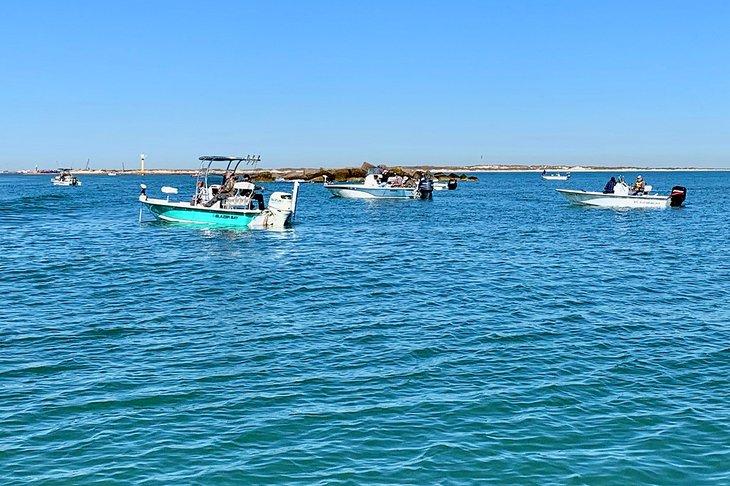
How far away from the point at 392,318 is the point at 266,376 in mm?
5523

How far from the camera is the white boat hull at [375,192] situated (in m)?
71.8

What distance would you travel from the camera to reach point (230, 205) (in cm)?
3916

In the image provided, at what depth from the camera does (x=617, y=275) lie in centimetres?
2509

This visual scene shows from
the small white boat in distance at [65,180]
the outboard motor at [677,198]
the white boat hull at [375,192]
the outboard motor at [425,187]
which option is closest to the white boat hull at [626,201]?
the outboard motor at [677,198]

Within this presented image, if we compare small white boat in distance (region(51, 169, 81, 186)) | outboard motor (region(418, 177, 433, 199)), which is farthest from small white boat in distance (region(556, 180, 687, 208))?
small white boat in distance (region(51, 169, 81, 186))

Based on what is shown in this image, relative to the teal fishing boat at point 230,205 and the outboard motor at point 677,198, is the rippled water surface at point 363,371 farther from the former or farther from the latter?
the outboard motor at point 677,198

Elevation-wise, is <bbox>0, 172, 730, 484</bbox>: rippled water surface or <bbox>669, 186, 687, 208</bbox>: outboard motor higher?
<bbox>669, 186, 687, 208</bbox>: outboard motor

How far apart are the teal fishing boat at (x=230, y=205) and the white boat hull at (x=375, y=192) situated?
31.0 meters

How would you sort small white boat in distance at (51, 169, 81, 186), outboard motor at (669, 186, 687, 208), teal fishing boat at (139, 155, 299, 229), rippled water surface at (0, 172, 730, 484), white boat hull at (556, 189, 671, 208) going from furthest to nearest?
1. small white boat in distance at (51, 169, 81, 186)
2. outboard motor at (669, 186, 687, 208)
3. white boat hull at (556, 189, 671, 208)
4. teal fishing boat at (139, 155, 299, 229)
5. rippled water surface at (0, 172, 730, 484)

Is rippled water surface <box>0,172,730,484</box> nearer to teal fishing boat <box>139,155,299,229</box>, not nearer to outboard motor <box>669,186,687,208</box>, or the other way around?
teal fishing boat <box>139,155,299,229</box>

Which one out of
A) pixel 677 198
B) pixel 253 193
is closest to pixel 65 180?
pixel 253 193

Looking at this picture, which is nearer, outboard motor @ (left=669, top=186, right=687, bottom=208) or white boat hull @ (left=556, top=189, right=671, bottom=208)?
white boat hull @ (left=556, top=189, right=671, bottom=208)

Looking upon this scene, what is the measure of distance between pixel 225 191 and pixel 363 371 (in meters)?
28.2

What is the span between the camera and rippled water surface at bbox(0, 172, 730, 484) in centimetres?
914
